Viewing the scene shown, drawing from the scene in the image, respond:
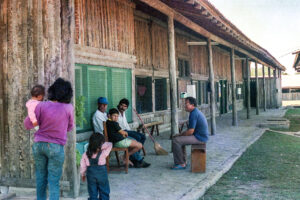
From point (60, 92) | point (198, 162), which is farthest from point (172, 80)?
point (60, 92)

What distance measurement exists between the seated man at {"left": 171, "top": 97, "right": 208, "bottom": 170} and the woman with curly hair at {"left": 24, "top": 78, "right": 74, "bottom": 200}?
3.18m

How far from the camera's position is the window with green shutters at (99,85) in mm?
7000

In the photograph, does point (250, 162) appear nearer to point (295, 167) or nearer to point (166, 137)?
point (295, 167)

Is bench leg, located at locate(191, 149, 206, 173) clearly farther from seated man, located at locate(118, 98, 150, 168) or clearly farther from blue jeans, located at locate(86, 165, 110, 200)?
blue jeans, located at locate(86, 165, 110, 200)

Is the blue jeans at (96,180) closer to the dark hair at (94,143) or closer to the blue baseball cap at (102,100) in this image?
the dark hair at (94,143)

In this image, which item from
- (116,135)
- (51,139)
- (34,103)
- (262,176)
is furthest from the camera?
(116,135)

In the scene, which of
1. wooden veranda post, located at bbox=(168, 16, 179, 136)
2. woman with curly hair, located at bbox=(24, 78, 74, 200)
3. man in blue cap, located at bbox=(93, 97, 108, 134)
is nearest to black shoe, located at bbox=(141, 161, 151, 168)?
man in blue cap, located at bbox=(93, 97, 108, 134)

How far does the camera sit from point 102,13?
7.80 m

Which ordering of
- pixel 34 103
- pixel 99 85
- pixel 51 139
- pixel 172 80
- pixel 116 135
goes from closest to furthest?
pixel 51 139 < pixel 34 103 < pixel 116 135 < pixel 99 85 < pixel 172 80

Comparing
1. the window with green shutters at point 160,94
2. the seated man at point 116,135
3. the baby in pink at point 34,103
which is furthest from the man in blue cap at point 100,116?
the window with green shutters at point 160,94

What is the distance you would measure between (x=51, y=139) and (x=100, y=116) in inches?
130

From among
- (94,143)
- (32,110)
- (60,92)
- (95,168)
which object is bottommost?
(95,168)

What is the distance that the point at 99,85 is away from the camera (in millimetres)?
7637

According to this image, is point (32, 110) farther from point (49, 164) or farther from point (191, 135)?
point (191, 135)
